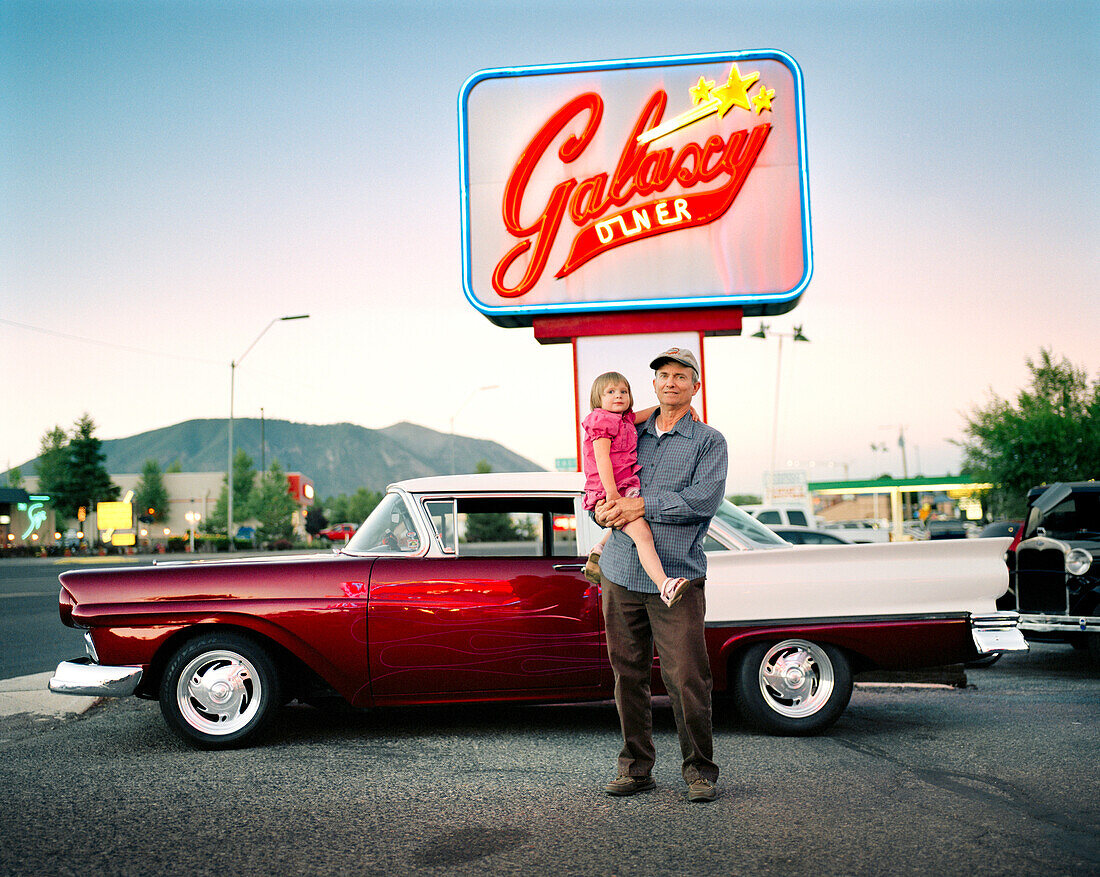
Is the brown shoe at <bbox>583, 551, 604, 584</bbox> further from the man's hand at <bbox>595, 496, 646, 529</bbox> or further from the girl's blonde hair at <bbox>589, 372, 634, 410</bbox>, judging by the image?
the girl's blonde hair at <bbox>589, 372, 634, 410</bbox>

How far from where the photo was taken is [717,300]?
12.8m

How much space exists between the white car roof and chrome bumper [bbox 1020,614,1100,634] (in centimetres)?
418

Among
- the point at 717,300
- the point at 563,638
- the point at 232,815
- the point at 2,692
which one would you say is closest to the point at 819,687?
the point at 563,638

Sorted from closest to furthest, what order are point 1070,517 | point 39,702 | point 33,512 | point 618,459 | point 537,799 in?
point 618,459 < point 537,799 < point 39,702 < point 1070,517 < point 33,512

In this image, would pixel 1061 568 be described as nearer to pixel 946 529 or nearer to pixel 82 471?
pixel 946 529

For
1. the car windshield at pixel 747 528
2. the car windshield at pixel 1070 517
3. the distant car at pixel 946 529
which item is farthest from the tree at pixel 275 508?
the car windshield at pixel 747 528

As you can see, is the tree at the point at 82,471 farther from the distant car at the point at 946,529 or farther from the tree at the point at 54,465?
the distant car at the point at 946,529

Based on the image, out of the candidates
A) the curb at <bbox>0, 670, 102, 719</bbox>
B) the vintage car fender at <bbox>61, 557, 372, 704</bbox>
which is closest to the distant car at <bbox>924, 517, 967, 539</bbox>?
the curb at <bbox>0, 670, 102, 719</bbox>

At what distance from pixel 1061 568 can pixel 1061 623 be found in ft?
1.78

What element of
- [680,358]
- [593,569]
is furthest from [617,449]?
[593,569]

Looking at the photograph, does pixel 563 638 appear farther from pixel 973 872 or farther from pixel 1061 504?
pixel 1061 504

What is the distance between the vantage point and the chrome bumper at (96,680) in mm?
5320

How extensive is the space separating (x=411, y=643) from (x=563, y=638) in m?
0.82

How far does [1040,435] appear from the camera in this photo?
3534 cm
